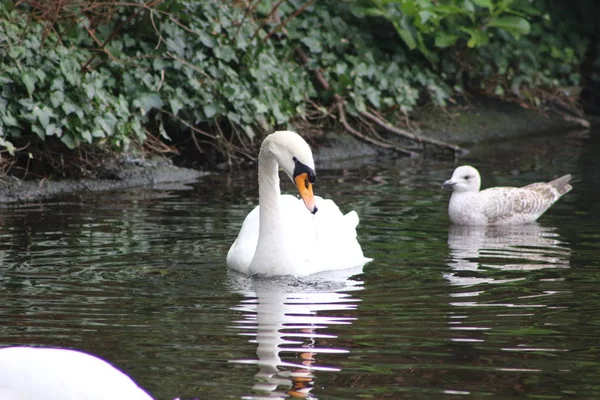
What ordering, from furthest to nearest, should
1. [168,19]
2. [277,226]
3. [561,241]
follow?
[168,19] → [561,241] → [277,226]

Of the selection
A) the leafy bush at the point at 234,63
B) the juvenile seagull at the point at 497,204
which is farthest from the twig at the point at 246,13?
the juvenile seagull at the point at 497,204

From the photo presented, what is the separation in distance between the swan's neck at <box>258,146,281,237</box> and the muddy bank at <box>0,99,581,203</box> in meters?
3.45

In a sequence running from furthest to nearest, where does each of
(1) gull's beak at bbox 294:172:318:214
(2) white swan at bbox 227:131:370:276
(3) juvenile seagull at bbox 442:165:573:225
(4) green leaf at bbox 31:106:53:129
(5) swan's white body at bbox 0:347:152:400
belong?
1. (4) green leaf at bbox 31:106:53:129
2. (3) juvenile seagull at bbox 442:165:573:225
3. (2) white swan at bbox 227:131:370:276
4. (1) gull's beak at bbox 294:172:318:214
5. (5) swan's white body at bbox 0:347:152:400

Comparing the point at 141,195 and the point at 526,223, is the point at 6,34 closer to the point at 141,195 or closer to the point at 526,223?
the point at 141,195

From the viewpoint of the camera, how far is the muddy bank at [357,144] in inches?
426

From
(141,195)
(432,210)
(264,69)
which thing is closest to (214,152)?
(264,69)

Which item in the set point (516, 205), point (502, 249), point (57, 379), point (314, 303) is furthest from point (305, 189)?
point (57, 379)

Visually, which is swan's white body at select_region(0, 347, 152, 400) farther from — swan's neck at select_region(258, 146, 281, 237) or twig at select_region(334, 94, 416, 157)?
twig at select_region(334, 94, 416, 157)

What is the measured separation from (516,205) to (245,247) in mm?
3343

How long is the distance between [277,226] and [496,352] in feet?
8.01

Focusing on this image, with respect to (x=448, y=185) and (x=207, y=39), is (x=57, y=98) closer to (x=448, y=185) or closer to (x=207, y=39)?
(x=207, y=39)

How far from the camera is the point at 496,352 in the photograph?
16.9 ft

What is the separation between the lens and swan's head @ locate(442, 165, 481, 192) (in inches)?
410

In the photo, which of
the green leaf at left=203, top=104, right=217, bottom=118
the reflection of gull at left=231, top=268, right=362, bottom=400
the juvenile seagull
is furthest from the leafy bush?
the reflection of gull at left=231, top=268, right=362, bottom=400
